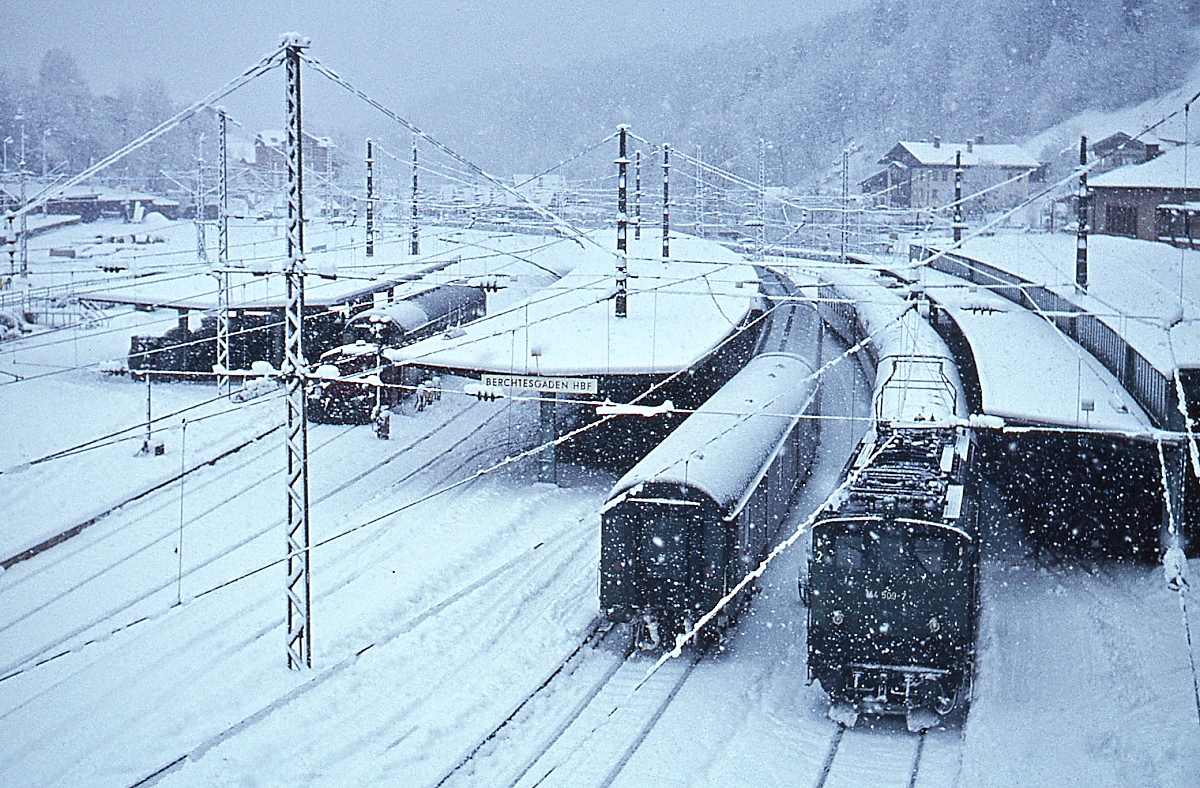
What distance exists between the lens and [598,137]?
63281mm

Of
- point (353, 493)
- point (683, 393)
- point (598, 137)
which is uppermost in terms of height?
point (598, 137)

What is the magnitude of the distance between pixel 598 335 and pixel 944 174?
103ft

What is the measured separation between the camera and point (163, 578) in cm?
1814

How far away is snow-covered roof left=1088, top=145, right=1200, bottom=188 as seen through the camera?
28.0 metres

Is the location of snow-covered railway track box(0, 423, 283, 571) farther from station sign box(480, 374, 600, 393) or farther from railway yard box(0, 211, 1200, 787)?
station sign box(480, 374, 600, 393)

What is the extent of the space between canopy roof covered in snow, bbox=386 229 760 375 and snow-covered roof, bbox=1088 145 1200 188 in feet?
34.7

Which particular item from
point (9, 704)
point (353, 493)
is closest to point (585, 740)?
point (9, 704)

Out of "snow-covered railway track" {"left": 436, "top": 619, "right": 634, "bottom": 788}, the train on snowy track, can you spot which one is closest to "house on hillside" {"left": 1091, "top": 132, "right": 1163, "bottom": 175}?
the train on snowy track

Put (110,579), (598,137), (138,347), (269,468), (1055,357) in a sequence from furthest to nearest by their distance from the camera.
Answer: (598,137) < (138,347) < (269,468) < (1055,357) < (110,579)

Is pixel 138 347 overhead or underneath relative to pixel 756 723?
overhead

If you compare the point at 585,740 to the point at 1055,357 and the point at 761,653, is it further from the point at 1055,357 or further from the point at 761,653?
the point at 1055,357

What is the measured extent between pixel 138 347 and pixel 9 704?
19.6 meters

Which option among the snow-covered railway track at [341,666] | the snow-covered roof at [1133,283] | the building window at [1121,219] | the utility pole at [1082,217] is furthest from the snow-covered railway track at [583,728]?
the building window at [1121,219]

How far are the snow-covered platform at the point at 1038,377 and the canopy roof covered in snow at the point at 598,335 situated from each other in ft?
15.4
